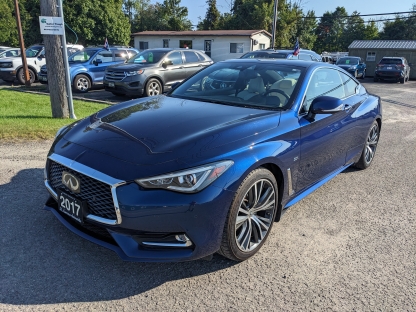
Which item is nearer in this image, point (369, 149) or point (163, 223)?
point (163, 223)

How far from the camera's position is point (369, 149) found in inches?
220

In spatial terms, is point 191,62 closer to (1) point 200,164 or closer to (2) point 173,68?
(2) point 173,68

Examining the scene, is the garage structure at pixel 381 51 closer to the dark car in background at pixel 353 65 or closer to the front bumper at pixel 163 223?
the dark car in background at pixel 353 65

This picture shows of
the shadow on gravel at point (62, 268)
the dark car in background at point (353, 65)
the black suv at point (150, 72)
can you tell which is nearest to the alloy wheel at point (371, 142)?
the shadow on gravel at point (62, 268)

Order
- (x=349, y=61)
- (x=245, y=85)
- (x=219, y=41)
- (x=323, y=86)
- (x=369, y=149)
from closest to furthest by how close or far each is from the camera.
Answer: (x=245, y=85), (x=323, y=86), (x=369, y=149), (x=349, y=61), (x=219, y=41)

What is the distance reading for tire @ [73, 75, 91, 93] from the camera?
1320 centimetres

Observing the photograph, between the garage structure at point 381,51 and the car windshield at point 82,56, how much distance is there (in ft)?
88.7

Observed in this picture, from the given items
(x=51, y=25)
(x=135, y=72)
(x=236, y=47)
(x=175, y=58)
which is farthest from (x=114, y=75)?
(x=236, y=47)

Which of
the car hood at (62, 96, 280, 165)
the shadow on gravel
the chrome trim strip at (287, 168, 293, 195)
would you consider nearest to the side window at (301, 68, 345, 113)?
the car hood at (62, 96, 280, 165)

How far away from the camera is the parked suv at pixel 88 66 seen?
13.2 metres

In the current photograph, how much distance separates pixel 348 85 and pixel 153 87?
7750 mm

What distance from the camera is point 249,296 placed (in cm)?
267

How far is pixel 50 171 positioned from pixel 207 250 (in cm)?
153

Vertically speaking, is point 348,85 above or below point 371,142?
above
